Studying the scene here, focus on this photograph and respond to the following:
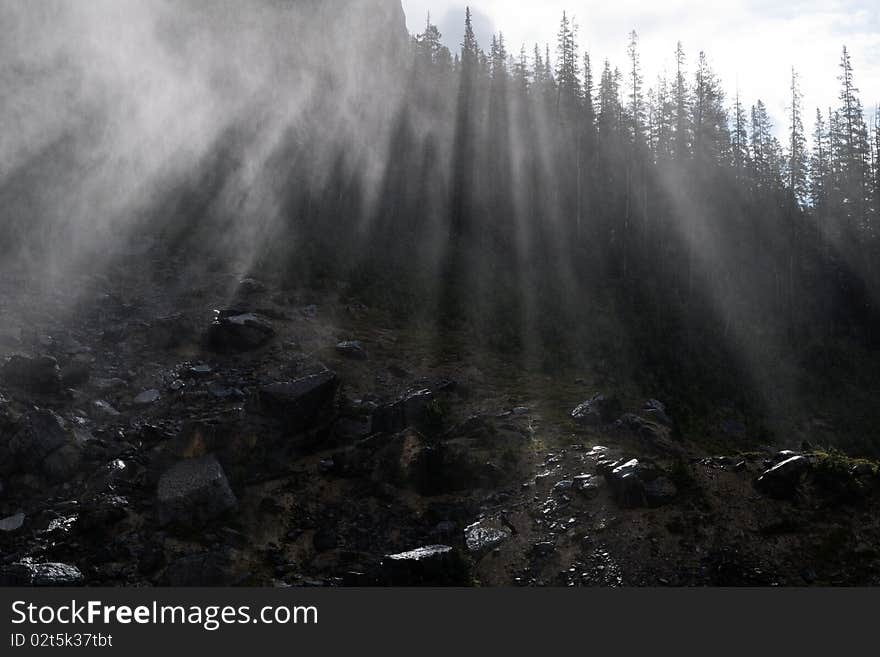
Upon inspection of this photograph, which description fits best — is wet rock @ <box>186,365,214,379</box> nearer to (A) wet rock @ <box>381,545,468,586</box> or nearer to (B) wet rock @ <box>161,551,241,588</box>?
(B) wet rock @ <box>161,551,241,588</box>

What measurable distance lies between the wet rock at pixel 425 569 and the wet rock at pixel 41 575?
18.5 ft

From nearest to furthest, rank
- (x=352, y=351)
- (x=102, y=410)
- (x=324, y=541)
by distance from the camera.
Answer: (x=324, y=541) < (x=102, y=410) < (x=352, y=351)

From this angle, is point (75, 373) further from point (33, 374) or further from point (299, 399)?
point (299, 399)

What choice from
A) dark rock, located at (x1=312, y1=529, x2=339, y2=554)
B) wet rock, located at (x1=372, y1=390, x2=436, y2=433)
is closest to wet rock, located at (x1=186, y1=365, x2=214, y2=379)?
wet rock, located at (x1=372, y1=390, x2=436, y2=433)

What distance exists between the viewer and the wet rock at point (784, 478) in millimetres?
12037

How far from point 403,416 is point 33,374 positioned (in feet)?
33.6

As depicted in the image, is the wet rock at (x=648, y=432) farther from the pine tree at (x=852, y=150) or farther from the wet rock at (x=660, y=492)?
the pine tree at (x=852, y=150)

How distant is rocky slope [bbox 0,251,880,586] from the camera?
1085 cm

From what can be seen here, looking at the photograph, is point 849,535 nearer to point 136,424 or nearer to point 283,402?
point 283,402

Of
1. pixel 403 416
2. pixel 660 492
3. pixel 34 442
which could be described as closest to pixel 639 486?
pixel 660 492

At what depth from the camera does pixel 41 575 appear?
400 inches

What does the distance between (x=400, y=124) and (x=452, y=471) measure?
37231 millimetres

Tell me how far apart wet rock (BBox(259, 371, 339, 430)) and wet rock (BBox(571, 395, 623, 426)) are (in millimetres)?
7536

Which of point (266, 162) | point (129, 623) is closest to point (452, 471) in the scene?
point (129, 623)
